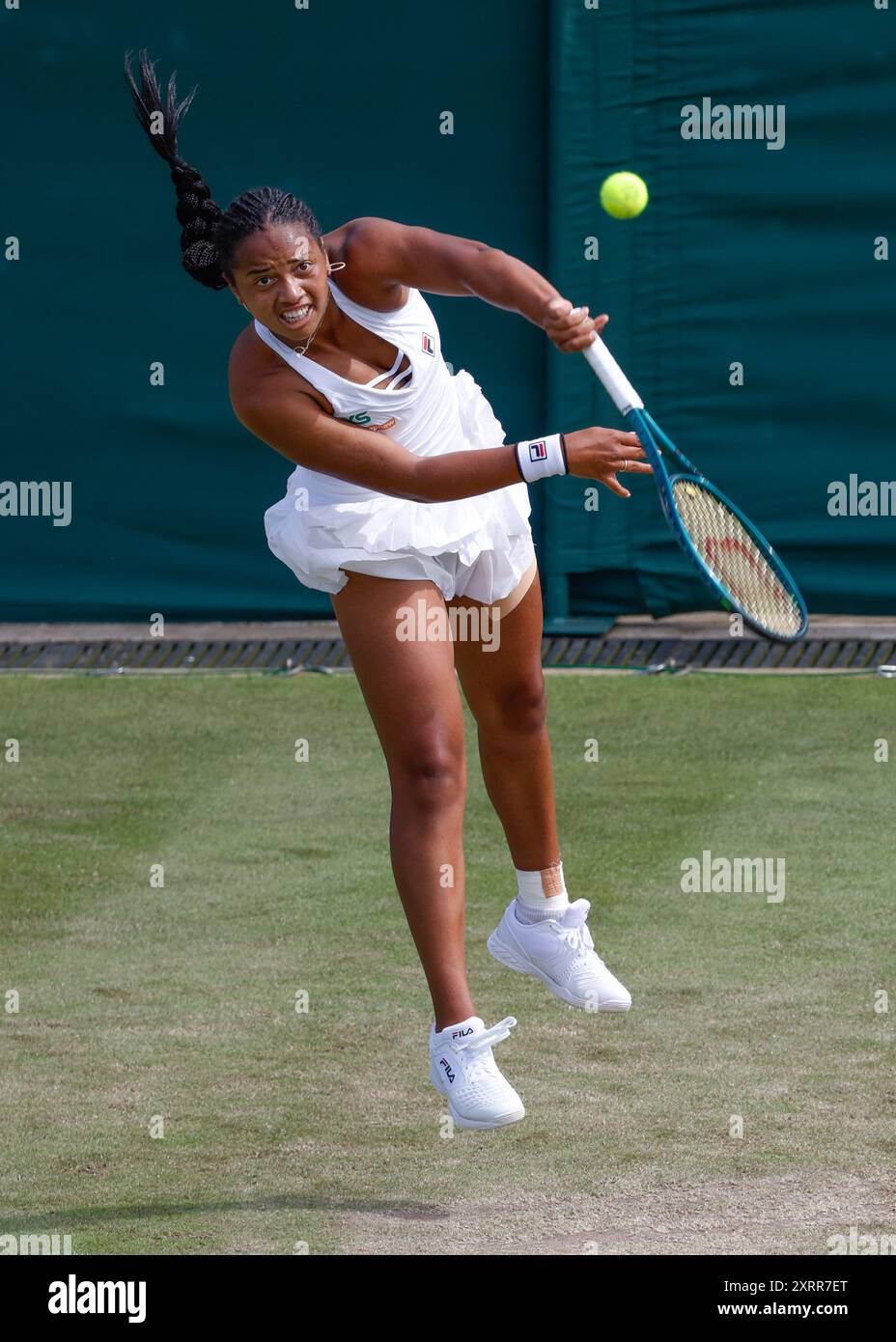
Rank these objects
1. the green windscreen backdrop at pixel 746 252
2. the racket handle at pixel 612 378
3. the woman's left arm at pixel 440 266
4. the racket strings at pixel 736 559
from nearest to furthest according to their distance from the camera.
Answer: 1. the racket handle at pixel 612 378
2. the woman's left arm at pixel 440 266
3. the racket strings at pixel 736 559
4. the green windscreen backdrop at pixel 746 252

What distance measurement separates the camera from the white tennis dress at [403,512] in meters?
4.30

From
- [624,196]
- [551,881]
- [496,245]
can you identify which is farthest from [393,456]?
[496,245]

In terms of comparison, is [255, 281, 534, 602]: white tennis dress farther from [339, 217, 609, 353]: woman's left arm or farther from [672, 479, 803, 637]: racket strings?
[672, 479, 803, 637]: racket strings

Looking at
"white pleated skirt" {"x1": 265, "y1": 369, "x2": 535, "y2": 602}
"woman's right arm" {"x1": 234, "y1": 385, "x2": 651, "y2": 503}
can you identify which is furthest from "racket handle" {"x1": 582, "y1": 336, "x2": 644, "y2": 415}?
"white pleated skirt" {"x1": 265, "y1": 369, "x2": 535, "y2": 602}

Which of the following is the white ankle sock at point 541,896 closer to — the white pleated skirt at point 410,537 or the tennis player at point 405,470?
the tennis player at point 405,470

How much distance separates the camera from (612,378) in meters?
4.16

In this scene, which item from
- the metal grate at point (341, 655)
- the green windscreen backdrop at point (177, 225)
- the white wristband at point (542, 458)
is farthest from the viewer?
the green windscreen backdrop at point (177, 225)

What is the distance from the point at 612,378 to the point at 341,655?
5.53m

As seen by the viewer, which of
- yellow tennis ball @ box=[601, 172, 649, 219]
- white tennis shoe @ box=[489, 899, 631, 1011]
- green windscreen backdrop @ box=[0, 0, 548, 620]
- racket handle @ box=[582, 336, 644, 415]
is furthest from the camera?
green windscreen backdrop @ box=[0, 0, 548, 620]

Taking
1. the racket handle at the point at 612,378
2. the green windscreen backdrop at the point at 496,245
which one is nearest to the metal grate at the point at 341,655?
the green windscreen backdrop at the point at 496,245

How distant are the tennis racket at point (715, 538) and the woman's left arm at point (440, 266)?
6.8 inches

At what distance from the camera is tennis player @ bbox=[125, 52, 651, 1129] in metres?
4.12

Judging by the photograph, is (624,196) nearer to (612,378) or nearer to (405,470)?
(612,378)

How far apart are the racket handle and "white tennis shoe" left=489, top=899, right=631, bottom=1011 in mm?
1219
